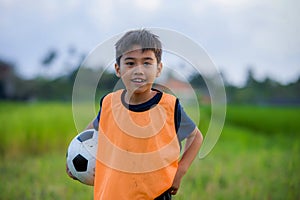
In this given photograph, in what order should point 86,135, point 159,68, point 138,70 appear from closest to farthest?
point 138,70
point 159,68
point 86,135

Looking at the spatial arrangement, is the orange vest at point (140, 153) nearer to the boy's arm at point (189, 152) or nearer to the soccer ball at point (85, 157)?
the boy's arm at point (189, 152)

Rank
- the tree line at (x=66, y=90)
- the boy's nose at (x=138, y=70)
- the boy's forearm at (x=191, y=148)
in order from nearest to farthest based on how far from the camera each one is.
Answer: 1. the boy's nose at (x=138, y=70)
2. the boy's forearm at (x=191, y=148)
3. the tree line at (x=66, y=90)

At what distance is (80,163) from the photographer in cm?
219

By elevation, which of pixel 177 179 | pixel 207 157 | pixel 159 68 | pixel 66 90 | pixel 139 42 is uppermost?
pixel 139 42

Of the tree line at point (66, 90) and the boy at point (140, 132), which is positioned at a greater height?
the boy at point (140, 132)

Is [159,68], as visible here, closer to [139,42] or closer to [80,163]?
[139,42]

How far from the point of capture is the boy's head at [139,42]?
79.1 inches

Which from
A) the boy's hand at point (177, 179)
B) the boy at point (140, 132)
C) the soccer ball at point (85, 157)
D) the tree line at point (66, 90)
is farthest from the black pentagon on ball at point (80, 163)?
the tree line at point (66, 90)

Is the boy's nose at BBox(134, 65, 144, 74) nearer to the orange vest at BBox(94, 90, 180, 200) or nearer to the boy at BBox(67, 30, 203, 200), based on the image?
the boy at BBox(67, 30, 203, 200)

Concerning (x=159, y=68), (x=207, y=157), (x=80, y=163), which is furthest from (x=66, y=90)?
(x=159, y=68)

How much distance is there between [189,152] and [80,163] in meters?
0.48

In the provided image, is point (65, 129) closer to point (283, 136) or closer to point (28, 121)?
point (28, 121)

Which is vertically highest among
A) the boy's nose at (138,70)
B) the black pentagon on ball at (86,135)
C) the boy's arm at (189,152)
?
the boy's nose at (138,70)

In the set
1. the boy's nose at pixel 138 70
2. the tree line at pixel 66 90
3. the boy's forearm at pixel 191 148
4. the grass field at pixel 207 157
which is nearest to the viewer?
the boy's nose at pixel 138 70
